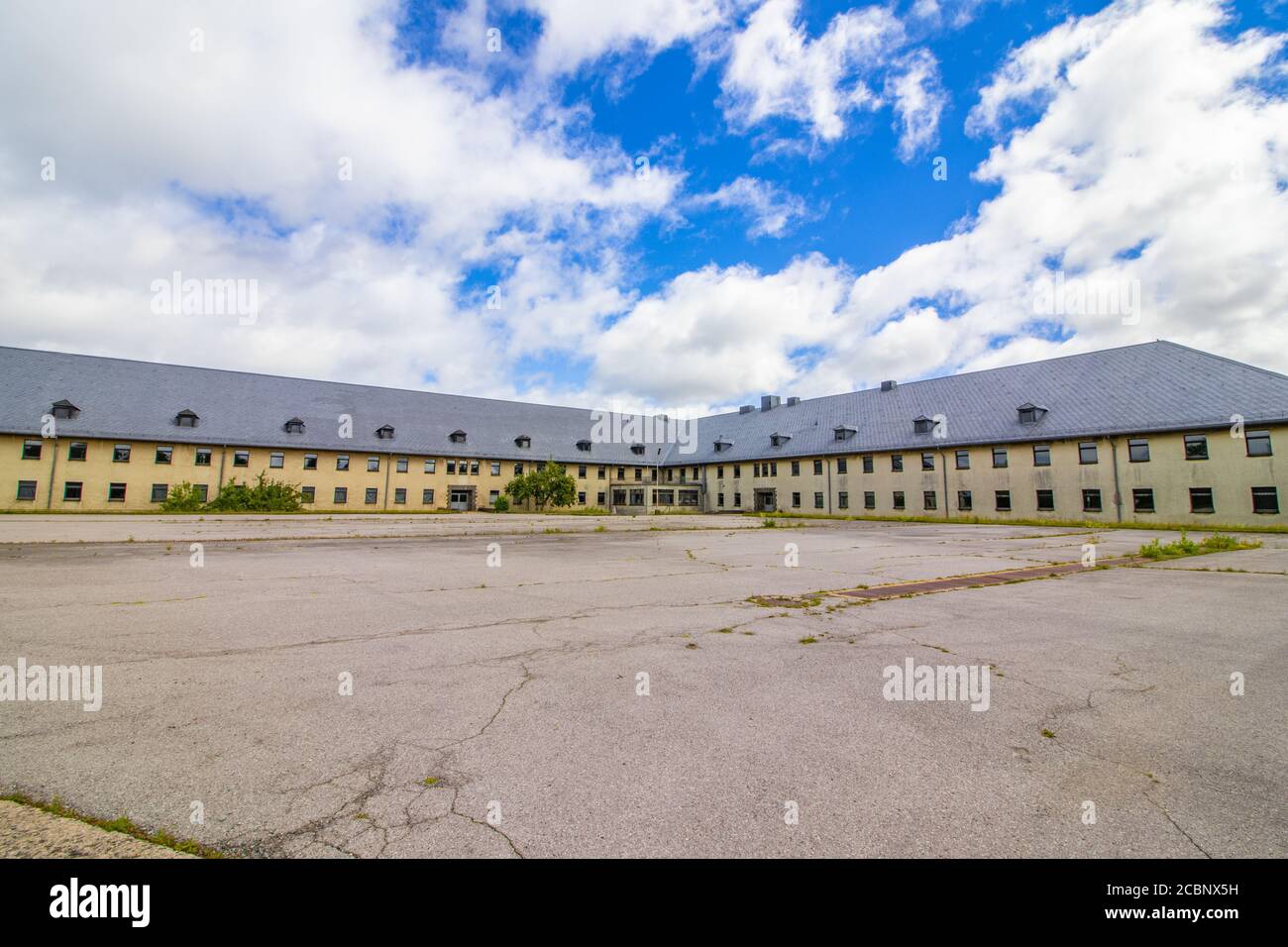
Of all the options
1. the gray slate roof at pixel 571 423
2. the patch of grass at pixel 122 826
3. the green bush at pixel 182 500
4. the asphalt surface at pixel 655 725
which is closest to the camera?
the patch of grass at pixel 122 826

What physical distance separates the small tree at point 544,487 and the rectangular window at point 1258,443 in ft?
158

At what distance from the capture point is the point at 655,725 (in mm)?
4070

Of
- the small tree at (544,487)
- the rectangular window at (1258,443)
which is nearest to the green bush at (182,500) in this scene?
the small tree at (544,487)

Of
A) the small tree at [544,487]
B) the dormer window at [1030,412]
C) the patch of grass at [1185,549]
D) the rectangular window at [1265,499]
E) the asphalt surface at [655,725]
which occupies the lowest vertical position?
the asphalt surface at [655,725]

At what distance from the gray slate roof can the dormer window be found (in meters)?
0.43

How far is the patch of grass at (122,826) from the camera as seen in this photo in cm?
250

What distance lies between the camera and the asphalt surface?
277 cm

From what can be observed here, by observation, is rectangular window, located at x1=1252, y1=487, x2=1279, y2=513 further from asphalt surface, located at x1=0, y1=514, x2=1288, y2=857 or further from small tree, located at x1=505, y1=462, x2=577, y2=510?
small tree, located at x1=505, y1=462, x2=577, y2=510

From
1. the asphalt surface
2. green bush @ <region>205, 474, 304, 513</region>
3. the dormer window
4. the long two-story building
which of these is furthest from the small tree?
the asphalt surface

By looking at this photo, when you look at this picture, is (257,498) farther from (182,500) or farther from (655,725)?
(655,725)

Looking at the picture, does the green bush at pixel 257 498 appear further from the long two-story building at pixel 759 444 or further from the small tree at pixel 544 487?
the small tree at pixel 544 487

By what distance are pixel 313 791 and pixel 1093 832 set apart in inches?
155

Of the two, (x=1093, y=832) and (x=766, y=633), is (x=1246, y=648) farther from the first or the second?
(x=1093, y=832)
